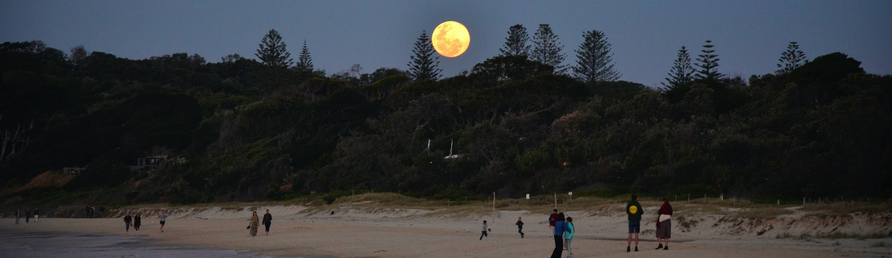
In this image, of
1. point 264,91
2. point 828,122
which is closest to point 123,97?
point 264,91

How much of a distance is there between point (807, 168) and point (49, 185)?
54.9 metres

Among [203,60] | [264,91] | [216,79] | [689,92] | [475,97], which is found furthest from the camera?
[203,60]

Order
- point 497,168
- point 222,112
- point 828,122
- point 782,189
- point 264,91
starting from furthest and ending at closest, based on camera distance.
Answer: point 264,91, point 222,112, point 497,168, point 828,122, point 782,189

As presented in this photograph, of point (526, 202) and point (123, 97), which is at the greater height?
point (123, 97)

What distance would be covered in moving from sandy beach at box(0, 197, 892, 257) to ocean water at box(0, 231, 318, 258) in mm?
708

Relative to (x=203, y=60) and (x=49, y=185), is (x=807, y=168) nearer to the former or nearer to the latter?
(x=49, y=185)

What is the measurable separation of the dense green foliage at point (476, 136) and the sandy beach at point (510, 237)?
1162 cm

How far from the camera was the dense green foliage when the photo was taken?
34.2 meters

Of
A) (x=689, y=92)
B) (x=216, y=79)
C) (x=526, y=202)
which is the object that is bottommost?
(x=526, y=202)

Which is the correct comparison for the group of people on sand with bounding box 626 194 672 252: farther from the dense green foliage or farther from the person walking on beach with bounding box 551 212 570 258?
the dense green foliage

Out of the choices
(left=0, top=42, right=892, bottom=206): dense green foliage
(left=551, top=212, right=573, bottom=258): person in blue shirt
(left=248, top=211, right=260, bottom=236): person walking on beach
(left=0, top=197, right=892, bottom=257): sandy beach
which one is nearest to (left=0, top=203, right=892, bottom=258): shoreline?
(left=0, top=197, right=892, bottom=257): sandy beach

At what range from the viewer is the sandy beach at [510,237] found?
14969 mm

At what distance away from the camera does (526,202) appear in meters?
32.7

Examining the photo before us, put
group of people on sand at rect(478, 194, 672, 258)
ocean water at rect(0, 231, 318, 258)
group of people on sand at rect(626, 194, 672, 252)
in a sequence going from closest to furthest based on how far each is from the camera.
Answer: group of people on sand at rect(478, 194, 672, 258) < group of people on sand at rect(626, 194, 672, 252) < ocean water at rect(0, 231, 318, 258)
